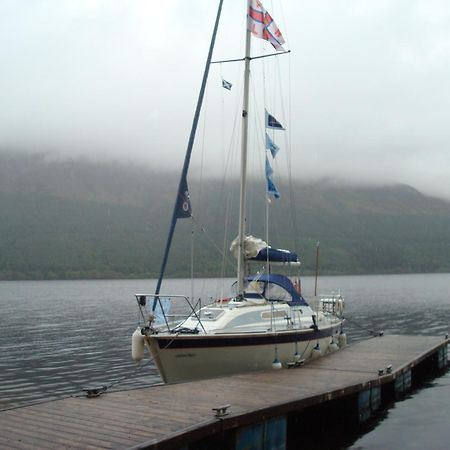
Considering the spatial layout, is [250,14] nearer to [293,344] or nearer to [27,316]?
[293,344]

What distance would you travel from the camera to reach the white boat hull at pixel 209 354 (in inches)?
722

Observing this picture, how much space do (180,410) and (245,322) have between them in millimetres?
8079

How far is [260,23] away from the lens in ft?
79.1

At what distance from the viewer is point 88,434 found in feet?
35.3

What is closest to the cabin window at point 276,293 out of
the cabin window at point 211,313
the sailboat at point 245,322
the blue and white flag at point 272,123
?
the sailboat at point 245,322

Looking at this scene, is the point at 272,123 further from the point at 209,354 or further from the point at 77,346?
the point at 77,346

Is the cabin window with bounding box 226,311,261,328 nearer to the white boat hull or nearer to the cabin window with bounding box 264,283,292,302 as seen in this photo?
the white boat hull

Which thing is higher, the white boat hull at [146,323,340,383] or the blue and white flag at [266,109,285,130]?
the blue and white flag at [266,109,285,130]

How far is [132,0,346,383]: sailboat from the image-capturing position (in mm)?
18516

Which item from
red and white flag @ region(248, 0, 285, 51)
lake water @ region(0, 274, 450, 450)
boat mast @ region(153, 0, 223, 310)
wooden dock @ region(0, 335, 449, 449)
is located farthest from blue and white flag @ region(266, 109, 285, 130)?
lake water @ region(0, 274, 450, 450)

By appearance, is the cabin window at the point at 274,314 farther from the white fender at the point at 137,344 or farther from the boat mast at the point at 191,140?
the white fender at the point at 137,344

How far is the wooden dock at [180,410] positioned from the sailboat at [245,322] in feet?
4.29

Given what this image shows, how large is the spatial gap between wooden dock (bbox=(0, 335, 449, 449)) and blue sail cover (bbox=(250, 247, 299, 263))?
5.15m

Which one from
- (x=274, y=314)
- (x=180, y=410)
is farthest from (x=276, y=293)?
(x=180, y=410)
